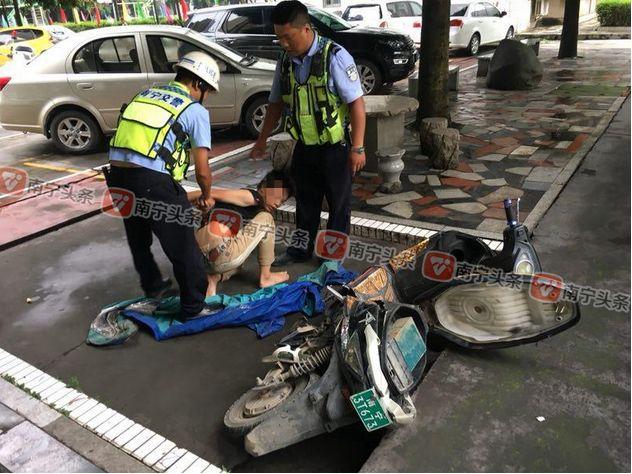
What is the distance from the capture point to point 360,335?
2174mm

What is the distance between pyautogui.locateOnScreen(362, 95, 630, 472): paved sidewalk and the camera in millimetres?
2066

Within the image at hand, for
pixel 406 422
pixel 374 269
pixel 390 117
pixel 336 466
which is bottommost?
pixel 336 466

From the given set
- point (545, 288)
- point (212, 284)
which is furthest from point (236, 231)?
point (545, 288)

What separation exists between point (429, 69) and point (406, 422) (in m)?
5.66

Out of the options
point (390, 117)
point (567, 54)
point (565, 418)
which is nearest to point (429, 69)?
point (390, 117)

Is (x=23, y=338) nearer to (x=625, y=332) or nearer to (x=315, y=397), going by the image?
(x=315, y=397)

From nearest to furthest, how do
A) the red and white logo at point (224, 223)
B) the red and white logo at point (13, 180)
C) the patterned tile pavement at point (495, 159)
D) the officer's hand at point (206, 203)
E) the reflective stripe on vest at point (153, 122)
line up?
the reflective stripe on vest at point (153, 122)
the officer's hand at point (206, 203)
the red and white logo at point (224, 223)
the patterned tile pavement at point (495, 159)
the red and white logo at point (13, 180)

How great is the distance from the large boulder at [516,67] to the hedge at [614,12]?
43.0 feet

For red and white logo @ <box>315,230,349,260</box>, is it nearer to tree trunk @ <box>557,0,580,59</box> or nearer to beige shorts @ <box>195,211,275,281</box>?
beige shorts @ <box>195,211,275,281</box>

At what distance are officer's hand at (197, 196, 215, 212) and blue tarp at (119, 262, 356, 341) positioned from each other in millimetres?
632

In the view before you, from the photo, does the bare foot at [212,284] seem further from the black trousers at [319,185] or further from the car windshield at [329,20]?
the car windshield at [329,20]

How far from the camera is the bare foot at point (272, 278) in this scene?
368cm

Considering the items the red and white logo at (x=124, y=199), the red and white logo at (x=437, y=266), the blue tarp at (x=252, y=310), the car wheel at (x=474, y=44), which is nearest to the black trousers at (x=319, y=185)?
the blue tarp at (x=252, y=310)

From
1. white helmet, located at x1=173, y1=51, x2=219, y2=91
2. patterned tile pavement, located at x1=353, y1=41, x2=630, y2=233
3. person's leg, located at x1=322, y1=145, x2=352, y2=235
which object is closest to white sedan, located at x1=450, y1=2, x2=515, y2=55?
patterned tile pavement, located at x1=353, y1=41, x2=630, y2=233
